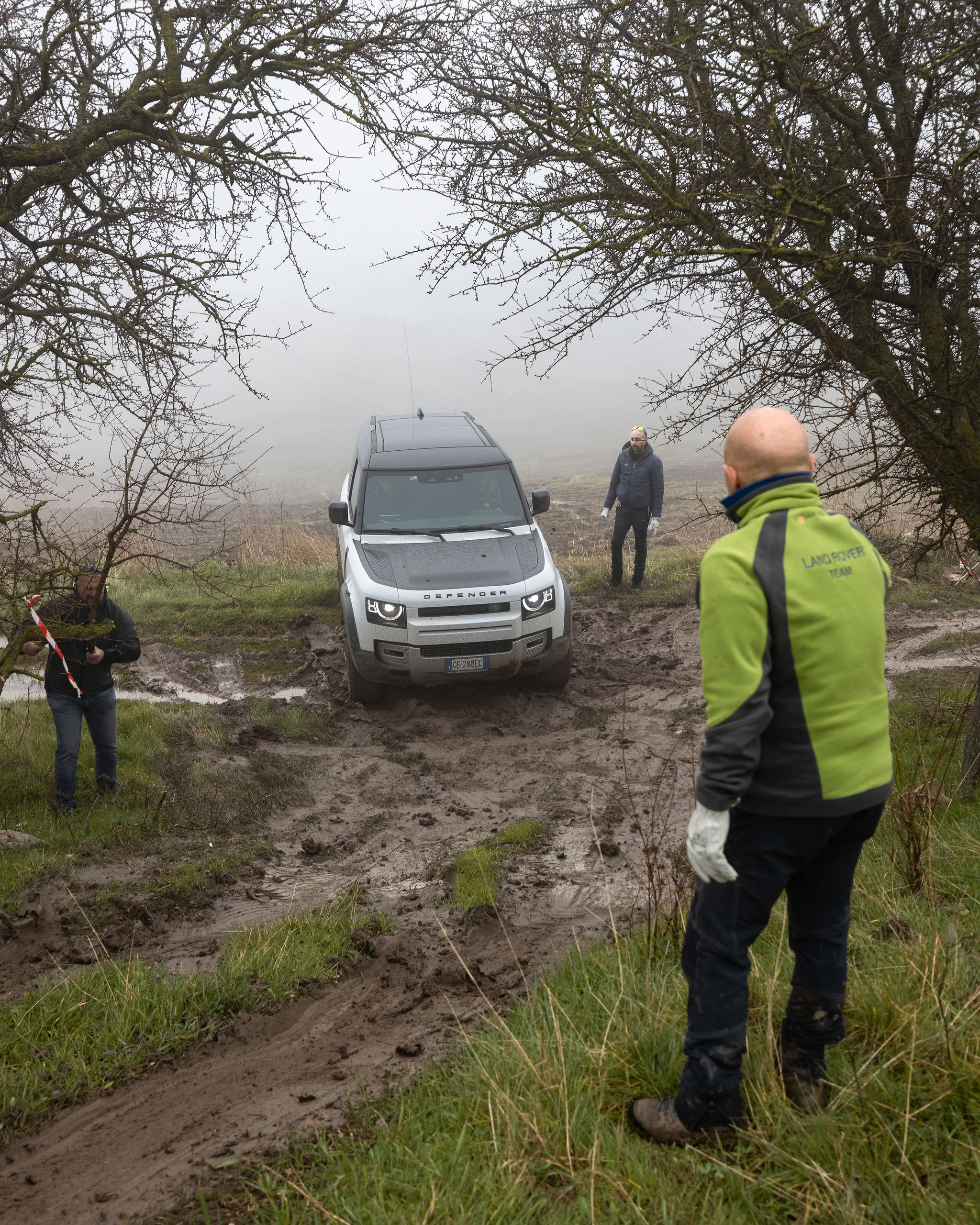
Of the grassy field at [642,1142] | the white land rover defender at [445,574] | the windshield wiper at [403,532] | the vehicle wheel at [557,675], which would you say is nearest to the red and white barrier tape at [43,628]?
the white land rover defender at [445,574]

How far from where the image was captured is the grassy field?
7.10 ft

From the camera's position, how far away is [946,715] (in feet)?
21.9

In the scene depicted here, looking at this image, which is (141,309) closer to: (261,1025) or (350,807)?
(350,807)

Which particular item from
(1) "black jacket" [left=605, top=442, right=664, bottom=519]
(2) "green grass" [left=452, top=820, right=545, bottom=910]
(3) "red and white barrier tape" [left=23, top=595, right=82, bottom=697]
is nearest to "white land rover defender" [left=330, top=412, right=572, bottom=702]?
(2) "green grass" [left=452, top=820, right=545, bottom=910]

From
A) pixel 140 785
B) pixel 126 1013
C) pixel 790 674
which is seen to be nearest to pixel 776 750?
pixel 790 674

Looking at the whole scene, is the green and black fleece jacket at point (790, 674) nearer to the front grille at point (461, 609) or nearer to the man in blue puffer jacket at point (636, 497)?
the front grille at point (461, 609)

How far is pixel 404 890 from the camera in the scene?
4996 mm

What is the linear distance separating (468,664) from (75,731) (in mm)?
3086

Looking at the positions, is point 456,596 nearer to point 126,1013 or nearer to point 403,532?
Result: point 403,532

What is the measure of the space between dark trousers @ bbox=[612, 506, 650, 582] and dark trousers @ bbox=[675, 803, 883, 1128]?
9980 mm

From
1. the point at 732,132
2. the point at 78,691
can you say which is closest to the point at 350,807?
the point at 78,691

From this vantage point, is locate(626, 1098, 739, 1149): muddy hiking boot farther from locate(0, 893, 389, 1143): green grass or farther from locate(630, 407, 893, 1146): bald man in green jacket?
locate(0, 893, 389, 1143): green grass

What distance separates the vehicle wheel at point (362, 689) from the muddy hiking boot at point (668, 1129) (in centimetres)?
567

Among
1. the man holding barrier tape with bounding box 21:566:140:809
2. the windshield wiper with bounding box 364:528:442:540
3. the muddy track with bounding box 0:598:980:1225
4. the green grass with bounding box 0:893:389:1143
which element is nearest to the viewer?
the muddy track with bounding box 0:598:980:1225
